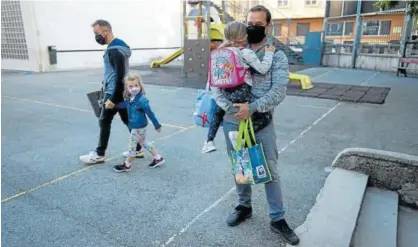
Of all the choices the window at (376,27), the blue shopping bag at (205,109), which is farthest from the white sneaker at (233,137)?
the window at (376,27)

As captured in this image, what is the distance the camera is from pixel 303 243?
2424 millimetres

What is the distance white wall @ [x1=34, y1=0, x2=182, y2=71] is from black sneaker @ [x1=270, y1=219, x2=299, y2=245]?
15.4 metres

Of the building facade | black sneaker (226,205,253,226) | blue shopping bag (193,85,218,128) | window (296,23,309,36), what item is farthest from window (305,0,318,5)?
black sneaker (226,205,253,226)

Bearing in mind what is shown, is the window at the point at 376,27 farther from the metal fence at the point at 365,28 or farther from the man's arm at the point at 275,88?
the man's arm at the point at 275,88

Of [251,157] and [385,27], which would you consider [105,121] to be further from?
[385,27]

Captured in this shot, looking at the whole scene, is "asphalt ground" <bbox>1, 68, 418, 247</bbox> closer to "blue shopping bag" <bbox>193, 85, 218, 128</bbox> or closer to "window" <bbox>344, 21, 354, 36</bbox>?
"blue shopping bag" <bbox>193, 85, 218, 128</bbox>

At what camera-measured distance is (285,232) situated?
2.53 m

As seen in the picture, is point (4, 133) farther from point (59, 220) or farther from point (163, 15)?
point (163, 15)

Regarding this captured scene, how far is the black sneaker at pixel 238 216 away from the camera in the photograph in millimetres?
2797

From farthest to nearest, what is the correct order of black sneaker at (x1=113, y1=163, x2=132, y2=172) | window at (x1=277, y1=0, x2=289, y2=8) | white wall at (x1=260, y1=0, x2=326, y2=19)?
window at (x1=277, y1=0, x2=289, y2=8) → white wall at (x1=260, y1=0, x2=326, y2=19) → black sneaker at (x1=113, y1=163, x2=132, y2=172)

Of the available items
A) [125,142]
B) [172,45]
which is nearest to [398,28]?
[172,45]

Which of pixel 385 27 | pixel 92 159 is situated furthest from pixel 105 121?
pixel 385 27

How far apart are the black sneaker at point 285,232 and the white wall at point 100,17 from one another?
15.4m

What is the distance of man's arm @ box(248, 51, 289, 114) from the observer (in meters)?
2.37
